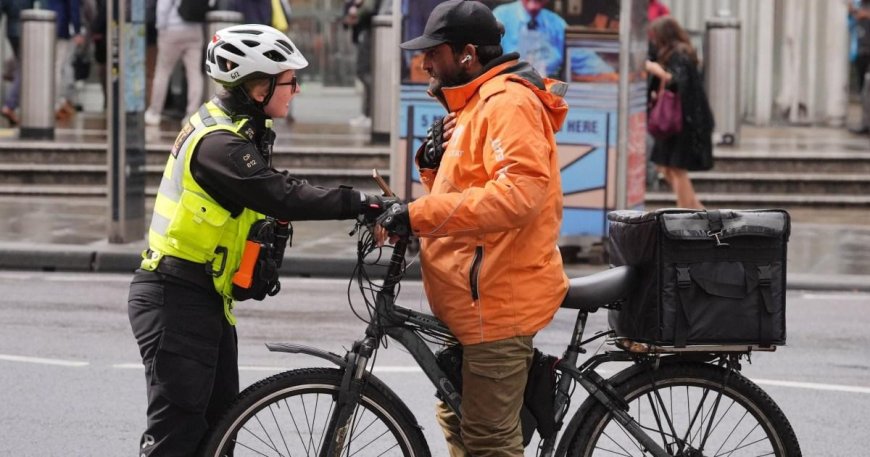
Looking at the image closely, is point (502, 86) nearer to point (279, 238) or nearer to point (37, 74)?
point (279, 238)

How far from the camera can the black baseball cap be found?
14.6 feet

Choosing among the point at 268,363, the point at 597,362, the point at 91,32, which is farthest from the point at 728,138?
the point at 597,362

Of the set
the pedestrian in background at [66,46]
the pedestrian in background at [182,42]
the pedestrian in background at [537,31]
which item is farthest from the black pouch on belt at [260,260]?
the pedestrian in background at [66,46]

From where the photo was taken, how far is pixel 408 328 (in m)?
4.60

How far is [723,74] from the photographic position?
1697cm

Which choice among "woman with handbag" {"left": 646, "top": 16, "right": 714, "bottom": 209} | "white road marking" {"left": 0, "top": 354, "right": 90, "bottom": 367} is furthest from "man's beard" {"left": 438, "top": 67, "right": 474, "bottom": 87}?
"woman with handbag" {"left": 646, "top": 16, "right": 714, "bottom": 209}

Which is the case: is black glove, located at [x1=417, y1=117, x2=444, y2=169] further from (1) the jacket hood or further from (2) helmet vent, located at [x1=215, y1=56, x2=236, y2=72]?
(2) helmet vent, located at [x1=215, y1=56, x2=236, y2=72]

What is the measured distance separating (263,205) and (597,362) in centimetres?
114

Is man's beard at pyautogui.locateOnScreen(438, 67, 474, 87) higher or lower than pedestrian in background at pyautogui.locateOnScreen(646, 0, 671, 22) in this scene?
lower

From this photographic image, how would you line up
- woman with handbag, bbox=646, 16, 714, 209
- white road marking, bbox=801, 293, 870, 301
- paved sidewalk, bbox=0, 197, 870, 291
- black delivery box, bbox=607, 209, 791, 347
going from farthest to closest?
1. woman with handbag, bbox=646, 16, 714, 209
2. paved sidewalk, bbox=0, 197, 870, 291
3. white road marking, bbox=801, 293, 870, 301
4. black delivery box, bbox=607, 209, 791, 347

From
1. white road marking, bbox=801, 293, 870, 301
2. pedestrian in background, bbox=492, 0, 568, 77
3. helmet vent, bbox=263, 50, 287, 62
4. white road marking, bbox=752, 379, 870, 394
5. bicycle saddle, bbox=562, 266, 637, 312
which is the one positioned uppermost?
pedestrian in background, bbox=492, 0, 568, 77

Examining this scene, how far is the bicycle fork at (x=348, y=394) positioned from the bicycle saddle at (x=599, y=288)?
60 cm

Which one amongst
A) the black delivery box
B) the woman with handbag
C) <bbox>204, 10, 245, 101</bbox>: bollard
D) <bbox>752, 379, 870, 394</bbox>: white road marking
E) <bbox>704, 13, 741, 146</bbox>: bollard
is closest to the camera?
the black delivery box

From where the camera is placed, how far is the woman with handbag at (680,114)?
1291cm
